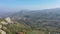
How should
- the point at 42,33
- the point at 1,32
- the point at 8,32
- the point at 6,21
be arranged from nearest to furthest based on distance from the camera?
the point at 1,32 < the point at 8,32 < the point at 42,33 < the point at 6,21

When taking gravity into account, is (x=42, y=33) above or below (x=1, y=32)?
below

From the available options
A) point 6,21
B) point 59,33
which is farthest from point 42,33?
point 6,21

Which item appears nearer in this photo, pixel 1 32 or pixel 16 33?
pixel 1 32

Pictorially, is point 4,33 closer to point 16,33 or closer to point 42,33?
point 16,33

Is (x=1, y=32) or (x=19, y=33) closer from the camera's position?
(x=1, y=32)

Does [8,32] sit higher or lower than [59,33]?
higher

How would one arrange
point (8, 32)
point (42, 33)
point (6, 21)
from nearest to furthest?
point (8, 32), point (42, 33), point (6, 21)

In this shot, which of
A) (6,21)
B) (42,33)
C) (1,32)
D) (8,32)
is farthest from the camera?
(6,21)

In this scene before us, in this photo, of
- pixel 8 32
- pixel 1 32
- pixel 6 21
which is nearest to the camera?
pixel 1 32

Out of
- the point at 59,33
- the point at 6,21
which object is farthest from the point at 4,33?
the point at 59,33
